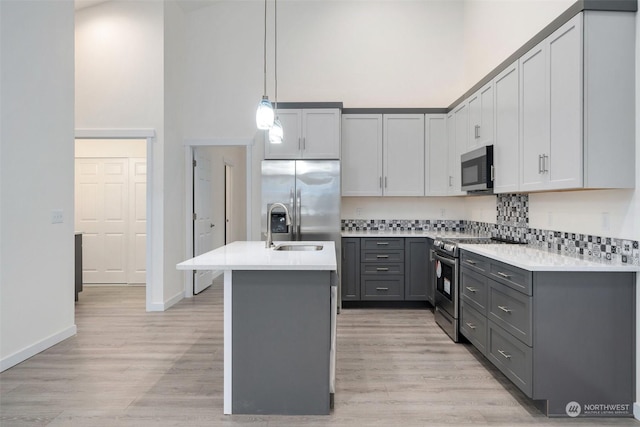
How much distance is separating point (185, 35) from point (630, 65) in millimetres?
5051

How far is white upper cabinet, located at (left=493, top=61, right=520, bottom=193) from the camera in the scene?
3164mm

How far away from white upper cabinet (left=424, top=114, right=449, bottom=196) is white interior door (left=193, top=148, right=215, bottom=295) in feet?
10.2

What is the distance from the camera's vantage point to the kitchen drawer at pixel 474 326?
3071mm

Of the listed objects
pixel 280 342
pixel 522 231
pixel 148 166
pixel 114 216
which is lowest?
pixel 280 342

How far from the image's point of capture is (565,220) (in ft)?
10.1

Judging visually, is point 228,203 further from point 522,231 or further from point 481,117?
point 522,231

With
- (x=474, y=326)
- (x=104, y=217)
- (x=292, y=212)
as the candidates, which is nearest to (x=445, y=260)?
(x=474, y=326)

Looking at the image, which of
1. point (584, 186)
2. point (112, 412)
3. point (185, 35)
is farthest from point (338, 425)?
point (185, 35)

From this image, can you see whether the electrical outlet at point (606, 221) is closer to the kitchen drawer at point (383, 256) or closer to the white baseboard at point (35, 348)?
the kitchen drawer at point (383, 256)

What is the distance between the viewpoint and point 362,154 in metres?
5.11

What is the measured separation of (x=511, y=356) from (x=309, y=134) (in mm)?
3239

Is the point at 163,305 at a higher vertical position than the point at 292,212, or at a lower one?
lower

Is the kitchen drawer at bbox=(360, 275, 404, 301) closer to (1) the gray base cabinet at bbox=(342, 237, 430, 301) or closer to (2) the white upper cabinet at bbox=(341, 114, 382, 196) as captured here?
(1) the gray base cabinet at bbox=(342, 237, 430, 301)

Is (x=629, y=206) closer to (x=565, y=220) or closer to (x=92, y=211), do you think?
(x=565, y=220)
